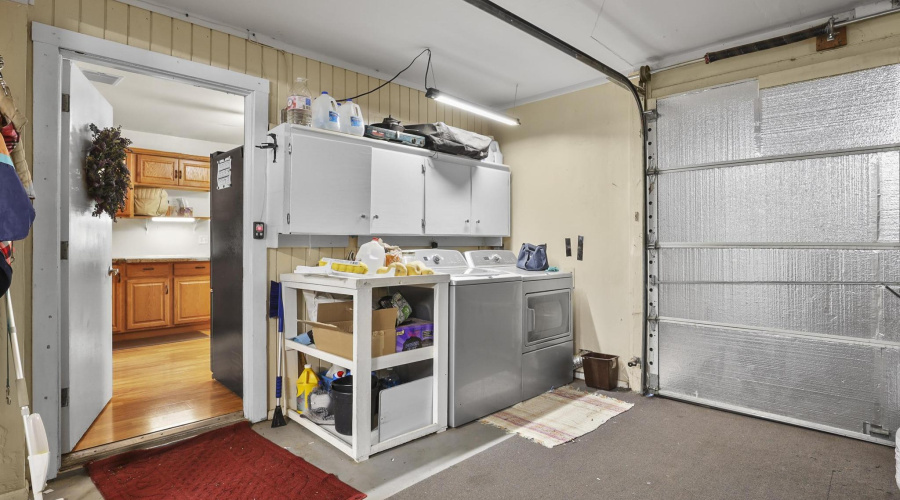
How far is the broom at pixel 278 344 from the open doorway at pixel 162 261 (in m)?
0.49

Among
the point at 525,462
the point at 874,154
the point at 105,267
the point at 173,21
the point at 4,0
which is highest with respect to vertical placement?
the point at 173,21

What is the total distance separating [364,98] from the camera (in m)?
3.72

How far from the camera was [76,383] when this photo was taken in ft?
8.64

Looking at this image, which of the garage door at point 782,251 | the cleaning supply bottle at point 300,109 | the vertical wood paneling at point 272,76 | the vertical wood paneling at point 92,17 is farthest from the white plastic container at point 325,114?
A: the garage door at point 782,251

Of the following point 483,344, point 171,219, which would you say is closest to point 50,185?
point 483,344

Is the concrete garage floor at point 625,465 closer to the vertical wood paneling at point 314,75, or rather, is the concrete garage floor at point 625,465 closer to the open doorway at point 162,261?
the open doorway at point 162,261

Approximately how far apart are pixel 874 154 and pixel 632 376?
2183mm

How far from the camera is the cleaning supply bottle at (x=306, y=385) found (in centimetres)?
304

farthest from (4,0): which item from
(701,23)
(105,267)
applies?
(701,23)

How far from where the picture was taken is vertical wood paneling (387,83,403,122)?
3.93 metres

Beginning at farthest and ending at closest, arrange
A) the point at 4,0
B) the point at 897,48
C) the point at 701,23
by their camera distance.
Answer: the point at 701,23 → the point at 897,48 → the point at 4,0

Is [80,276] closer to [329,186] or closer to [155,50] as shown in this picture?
[155,50]

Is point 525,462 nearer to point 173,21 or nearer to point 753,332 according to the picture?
point 753,332

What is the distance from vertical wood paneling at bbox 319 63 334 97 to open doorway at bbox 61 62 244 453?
4.43 ft
